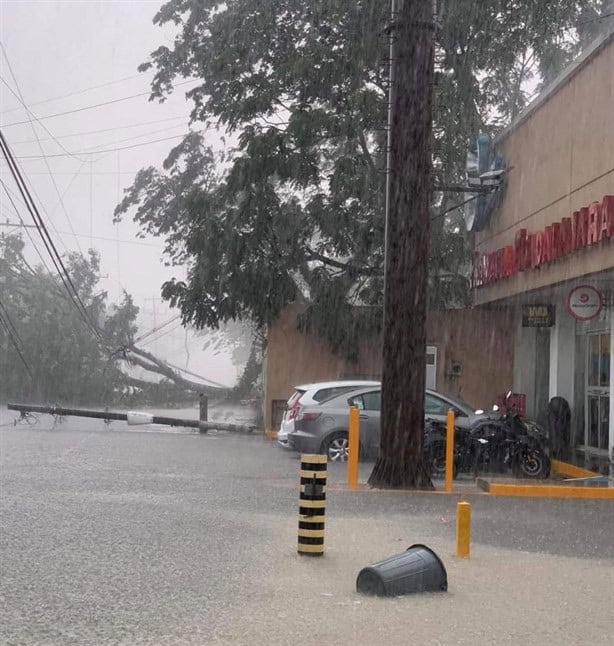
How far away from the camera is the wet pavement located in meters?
7.21

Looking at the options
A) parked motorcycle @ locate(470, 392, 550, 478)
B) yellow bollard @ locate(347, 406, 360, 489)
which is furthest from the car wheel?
yellow bollard @ locate(347, 406, 360, 489)

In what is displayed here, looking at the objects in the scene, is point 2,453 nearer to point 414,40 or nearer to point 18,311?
point 414,40

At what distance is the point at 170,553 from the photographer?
969 centimetres

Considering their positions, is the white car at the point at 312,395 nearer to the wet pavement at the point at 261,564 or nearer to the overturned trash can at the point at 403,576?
the wet pavement at the point at 261,564

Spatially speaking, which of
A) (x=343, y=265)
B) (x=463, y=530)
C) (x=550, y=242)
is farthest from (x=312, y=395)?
(x=463, y=530)

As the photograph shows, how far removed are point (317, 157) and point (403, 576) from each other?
19.7 metres

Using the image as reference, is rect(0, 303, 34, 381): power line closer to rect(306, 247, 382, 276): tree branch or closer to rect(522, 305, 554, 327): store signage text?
rect(306, 247, 382, 276): tree branch

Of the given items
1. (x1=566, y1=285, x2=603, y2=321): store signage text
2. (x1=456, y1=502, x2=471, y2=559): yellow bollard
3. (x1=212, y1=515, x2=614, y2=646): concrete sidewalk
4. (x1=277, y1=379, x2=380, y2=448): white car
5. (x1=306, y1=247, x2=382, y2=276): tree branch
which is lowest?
(x1=212, y1=515, x2=614, y2=646): concrete sidewalk

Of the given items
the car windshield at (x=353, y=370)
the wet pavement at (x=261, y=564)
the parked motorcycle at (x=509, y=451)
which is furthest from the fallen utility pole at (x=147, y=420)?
the wet pavement at (x=261, y=564)

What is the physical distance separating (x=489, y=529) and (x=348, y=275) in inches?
624

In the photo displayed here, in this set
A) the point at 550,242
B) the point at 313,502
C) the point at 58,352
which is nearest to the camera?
the point at 313,502

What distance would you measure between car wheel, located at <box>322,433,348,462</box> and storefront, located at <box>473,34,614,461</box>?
4197mm

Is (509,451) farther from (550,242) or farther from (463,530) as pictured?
(463,530)

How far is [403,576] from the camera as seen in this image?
8.13 meters
